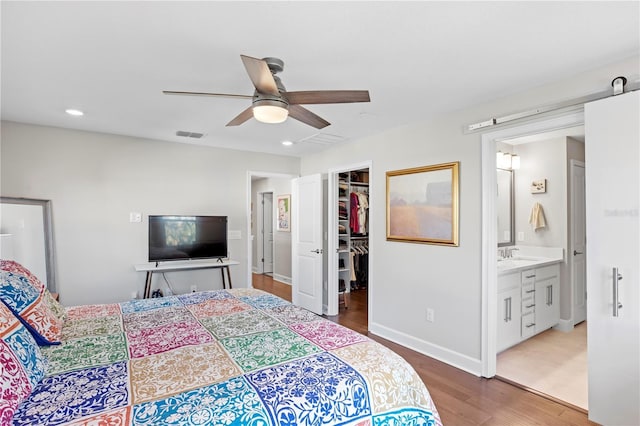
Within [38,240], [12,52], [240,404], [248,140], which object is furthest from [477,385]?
[38,240]

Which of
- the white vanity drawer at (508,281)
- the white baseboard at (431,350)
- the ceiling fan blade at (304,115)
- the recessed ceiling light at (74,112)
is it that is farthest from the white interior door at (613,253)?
the recessed ceiling light at (74,112)

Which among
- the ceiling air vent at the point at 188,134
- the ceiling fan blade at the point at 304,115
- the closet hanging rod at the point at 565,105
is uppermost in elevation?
the ceiling air vent at the point at 188,134

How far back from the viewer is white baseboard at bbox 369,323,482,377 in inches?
117

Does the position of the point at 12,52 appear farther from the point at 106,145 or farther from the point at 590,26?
the point at 590,26

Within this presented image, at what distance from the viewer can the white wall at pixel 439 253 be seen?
2.79m

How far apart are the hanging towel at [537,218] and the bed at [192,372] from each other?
359 cm

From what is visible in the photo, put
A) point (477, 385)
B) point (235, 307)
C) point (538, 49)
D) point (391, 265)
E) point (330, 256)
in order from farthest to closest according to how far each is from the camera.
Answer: point (330, 256) → point (391, 265) → point (477, 385) → point (235, 307) → point (538, 49)

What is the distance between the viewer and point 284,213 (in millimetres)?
7055

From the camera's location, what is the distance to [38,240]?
3521 millimetres

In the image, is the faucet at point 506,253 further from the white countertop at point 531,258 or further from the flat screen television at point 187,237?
the flat screen television at point 187,237

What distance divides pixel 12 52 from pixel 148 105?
1.02m

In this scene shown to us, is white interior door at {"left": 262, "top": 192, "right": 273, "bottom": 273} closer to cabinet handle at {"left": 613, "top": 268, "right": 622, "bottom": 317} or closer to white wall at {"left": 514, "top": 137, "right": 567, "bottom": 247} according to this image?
white wall at {"left": 514, "top": 137, "right": 567, "bottom": 247}

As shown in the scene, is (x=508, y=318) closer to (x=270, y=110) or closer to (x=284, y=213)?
(x=270, y=110)

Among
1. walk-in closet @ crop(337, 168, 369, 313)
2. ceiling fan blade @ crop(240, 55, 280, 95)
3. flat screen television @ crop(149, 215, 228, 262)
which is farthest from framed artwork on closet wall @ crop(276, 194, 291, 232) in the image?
ceiling fan blade @ crop(240, 55, 280, 95)
